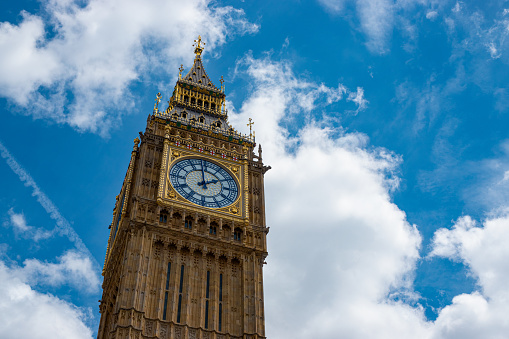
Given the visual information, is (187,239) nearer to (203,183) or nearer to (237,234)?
(237,234)

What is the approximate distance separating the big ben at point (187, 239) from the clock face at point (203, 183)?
0.09m

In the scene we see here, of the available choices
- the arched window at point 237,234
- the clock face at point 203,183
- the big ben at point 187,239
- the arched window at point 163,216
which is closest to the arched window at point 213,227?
the big ben at point 187,239

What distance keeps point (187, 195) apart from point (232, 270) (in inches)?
291

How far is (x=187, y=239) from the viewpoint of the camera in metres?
53.7

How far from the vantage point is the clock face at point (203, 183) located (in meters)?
56.9

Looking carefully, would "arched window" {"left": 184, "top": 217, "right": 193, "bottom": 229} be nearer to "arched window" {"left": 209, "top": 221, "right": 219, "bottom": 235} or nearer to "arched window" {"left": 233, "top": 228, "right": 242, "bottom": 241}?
"arched window" {"left": 209, "top": 221, "right": 219, "bottom": 235}

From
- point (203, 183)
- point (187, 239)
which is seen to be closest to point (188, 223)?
point (187, 239)

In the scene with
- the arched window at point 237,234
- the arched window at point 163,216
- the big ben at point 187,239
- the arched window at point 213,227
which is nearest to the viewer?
the big ben at point 187,239

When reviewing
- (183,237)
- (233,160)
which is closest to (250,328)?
(183,237)

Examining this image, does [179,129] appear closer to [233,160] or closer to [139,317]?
[233,160]

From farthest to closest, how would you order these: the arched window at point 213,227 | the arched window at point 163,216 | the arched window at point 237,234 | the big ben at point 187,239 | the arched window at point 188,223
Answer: the arched window at point 237,234 < the arched window at point 213,227 < the arched window at point 188,223 < the arched window at point 163,216 < the big ben at point 187,239

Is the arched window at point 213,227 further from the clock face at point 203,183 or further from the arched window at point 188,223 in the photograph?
the clock face at point 203,183

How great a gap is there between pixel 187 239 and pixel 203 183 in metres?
6.11

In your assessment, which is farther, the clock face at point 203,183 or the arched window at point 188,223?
the clock face at point 203,183
